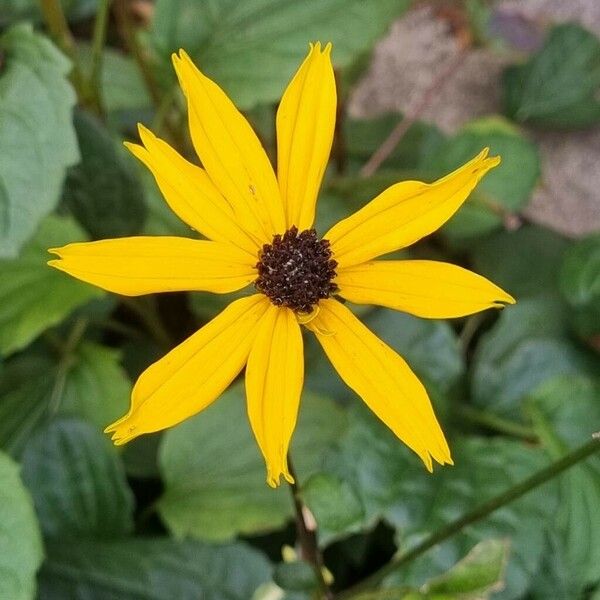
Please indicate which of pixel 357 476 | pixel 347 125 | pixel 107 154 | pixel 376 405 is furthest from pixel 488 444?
pixel 347 125

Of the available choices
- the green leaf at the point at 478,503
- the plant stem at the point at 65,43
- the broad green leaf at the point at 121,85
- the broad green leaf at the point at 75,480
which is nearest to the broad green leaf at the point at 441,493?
the green leaf at the point at 478,503

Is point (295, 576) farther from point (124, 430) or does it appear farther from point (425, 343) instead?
point (425, 343)

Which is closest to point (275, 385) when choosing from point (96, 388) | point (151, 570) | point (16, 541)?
point (16, 541)

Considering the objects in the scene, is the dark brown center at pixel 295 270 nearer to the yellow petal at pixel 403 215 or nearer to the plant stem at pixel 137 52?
the yellow petal at pixel 403 215

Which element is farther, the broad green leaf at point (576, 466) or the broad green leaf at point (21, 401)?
the broad green leaf at point (21, 401)

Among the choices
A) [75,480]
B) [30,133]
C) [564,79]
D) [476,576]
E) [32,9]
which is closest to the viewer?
[476,576]

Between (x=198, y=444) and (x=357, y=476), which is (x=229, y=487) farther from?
(x=357, y=476)
